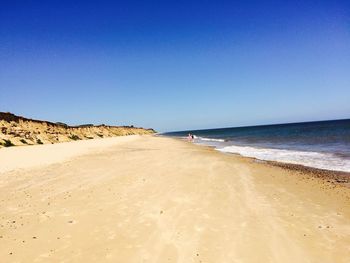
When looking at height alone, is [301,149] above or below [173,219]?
below

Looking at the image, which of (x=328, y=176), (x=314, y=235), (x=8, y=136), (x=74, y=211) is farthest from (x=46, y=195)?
(x=8, y=136)

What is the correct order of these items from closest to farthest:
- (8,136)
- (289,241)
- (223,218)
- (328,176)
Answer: (289,241), (223,218), (328,176), (8,136)

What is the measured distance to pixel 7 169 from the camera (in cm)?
1719

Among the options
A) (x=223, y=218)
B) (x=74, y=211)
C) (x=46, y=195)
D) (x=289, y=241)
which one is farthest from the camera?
(x=46, y=195)

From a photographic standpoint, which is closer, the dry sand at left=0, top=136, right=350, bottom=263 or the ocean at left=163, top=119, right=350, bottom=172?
the dry sand at left=0, top=136, right=350, bottom=263

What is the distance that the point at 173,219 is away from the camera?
8234 millimetres

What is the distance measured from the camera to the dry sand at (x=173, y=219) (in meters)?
6.25

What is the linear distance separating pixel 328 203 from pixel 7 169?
1594 centimetres

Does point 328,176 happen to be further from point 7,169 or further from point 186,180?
point 7,169

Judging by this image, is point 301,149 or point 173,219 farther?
point 301,149

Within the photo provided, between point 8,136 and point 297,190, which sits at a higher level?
point 8,136

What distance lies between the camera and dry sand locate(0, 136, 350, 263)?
6.25m

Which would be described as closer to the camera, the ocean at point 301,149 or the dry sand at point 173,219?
the dry sand at point 173,219

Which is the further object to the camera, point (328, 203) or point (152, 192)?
point (152, 192)
